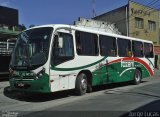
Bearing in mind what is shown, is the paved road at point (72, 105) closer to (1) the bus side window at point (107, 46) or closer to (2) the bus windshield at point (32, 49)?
(2) the bus windshield at point (32, 49)

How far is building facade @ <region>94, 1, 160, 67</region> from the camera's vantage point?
3972 cm

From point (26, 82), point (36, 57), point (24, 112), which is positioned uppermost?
point (36, 57)

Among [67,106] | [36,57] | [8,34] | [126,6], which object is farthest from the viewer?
[126,6]

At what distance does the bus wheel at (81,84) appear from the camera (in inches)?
562

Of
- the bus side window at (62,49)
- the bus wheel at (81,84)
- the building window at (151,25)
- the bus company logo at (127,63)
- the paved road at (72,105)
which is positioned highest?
the building window at (151,25)

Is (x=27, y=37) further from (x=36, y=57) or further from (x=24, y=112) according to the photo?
(x=24, y=112)

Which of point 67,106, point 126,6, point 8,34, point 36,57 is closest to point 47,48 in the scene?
point 36,57

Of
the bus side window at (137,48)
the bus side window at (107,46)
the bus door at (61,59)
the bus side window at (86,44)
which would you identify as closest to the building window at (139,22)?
the bus side window at (137,48)

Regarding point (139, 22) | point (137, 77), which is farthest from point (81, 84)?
point (139, 22)

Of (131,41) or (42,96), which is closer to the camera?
(42,96)

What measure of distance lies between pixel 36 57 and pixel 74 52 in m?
2.08

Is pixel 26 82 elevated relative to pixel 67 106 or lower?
elevated

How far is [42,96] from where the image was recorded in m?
14.6

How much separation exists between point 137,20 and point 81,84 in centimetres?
2905
